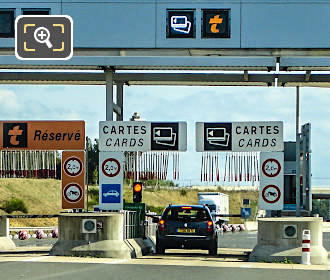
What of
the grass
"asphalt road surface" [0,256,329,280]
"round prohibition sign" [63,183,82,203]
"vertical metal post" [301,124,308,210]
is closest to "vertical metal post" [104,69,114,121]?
"round prohibition sign" [63,183,82,203]

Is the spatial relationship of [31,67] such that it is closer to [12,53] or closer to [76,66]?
[76,66]

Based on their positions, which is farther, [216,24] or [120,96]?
[120,96]

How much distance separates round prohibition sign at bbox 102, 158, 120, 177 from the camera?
1002 inches

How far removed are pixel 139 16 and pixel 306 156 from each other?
21.1 feet

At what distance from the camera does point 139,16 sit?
19578mm

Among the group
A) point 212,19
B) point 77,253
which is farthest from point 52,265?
point 212,19

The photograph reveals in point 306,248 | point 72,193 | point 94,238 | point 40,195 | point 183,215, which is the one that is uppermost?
point 72,193

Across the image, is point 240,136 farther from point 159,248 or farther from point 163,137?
point 159,248

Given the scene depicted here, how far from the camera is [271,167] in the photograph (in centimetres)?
2461

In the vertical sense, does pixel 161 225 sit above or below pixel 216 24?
below

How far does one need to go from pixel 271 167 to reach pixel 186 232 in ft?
9.94

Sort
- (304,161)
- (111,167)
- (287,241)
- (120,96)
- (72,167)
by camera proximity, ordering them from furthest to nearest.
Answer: (120,96), (72,167), (111,167), (304,161), (287,241)

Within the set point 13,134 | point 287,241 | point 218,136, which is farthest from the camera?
point 13,134

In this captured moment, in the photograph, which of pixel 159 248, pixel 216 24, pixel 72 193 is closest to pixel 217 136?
pixel 159 248
